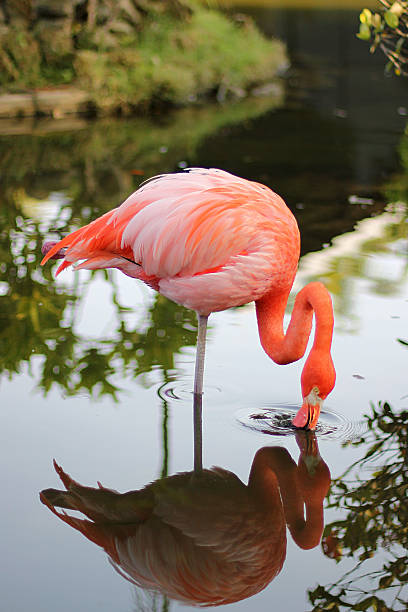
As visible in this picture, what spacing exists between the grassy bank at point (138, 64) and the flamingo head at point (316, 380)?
7.95 metres

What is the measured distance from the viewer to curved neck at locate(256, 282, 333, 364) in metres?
3.20

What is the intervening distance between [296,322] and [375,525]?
0.83 m

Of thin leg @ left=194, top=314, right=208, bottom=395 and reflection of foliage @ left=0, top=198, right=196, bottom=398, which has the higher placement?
thin leg @ left=194, top=314, right=208, bottom=395

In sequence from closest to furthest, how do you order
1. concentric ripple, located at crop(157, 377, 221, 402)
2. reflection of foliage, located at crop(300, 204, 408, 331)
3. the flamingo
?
the flamingo
concentric ripple, located at crop(157, 377, 221, 402)
reflection of foliage, located at crop(300, 204, 408, 331)

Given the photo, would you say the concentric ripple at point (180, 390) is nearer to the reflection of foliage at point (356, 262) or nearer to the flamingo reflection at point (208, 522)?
the flamingo reflection at point (208, 522)

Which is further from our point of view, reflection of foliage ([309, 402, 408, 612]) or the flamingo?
the flamingo

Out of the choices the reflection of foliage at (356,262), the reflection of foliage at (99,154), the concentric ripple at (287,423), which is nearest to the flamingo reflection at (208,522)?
the concentric ripple at (287,423)

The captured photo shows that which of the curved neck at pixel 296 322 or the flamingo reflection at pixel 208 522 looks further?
the curved neck at pixel 296 322

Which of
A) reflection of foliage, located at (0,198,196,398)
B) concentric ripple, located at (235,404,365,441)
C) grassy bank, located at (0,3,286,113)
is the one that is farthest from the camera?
grassy bank, located at (0,3,286,113)

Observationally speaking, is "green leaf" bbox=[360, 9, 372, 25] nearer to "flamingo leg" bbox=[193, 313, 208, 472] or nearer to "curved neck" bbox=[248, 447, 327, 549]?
"flamingo leg" bbox=[193, 313, 208, 472]

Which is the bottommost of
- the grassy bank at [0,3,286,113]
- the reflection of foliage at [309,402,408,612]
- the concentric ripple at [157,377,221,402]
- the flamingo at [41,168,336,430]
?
the reflection of foliage at [309,402,408,612]

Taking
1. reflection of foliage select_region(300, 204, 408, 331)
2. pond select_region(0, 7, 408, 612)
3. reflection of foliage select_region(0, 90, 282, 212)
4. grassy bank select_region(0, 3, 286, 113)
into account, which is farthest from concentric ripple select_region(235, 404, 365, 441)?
grassy bank select_region(0, 3, 286, 113)

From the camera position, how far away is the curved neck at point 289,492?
288 centimetres

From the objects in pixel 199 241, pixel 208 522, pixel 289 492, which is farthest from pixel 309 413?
pixel 199 241
